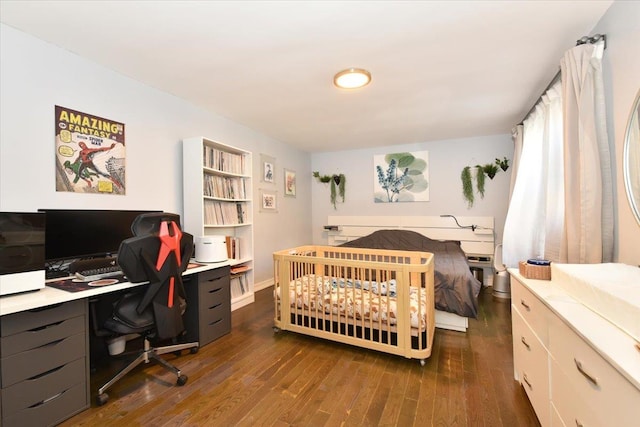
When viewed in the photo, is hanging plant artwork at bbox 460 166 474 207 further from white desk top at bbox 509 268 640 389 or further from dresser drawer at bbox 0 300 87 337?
dresser drawer at bbox 0 300 87 337

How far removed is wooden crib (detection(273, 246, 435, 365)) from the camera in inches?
80.4

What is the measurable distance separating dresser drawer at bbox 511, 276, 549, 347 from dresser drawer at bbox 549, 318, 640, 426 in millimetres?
121

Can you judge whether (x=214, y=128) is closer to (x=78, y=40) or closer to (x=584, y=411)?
(x=78, y=40)

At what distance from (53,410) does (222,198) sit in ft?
6.64

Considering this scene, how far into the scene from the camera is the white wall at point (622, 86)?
1.40 m

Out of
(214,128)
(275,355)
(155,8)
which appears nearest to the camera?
(155,8)

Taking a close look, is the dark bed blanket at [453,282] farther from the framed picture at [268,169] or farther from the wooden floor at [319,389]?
the framed picture at [268,169]

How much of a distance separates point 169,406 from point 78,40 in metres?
2.53

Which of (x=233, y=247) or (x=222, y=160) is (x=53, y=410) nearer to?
(x=233, y=247)

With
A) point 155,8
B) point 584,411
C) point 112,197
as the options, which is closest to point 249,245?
point 112,197

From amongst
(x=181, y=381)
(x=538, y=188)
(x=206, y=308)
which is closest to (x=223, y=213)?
(x=206, y=308)

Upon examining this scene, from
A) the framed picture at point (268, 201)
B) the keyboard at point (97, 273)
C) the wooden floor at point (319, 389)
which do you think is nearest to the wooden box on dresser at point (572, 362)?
the wooden floor at point (319, 389)

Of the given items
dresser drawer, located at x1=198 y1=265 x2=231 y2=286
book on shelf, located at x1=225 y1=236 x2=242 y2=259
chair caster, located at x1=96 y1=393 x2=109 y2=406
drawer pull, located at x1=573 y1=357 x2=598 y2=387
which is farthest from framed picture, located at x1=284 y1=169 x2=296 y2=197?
drawer pull, located at x1=573 y1=357 x2=598 y2=387

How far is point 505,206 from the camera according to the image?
4.16 metres
